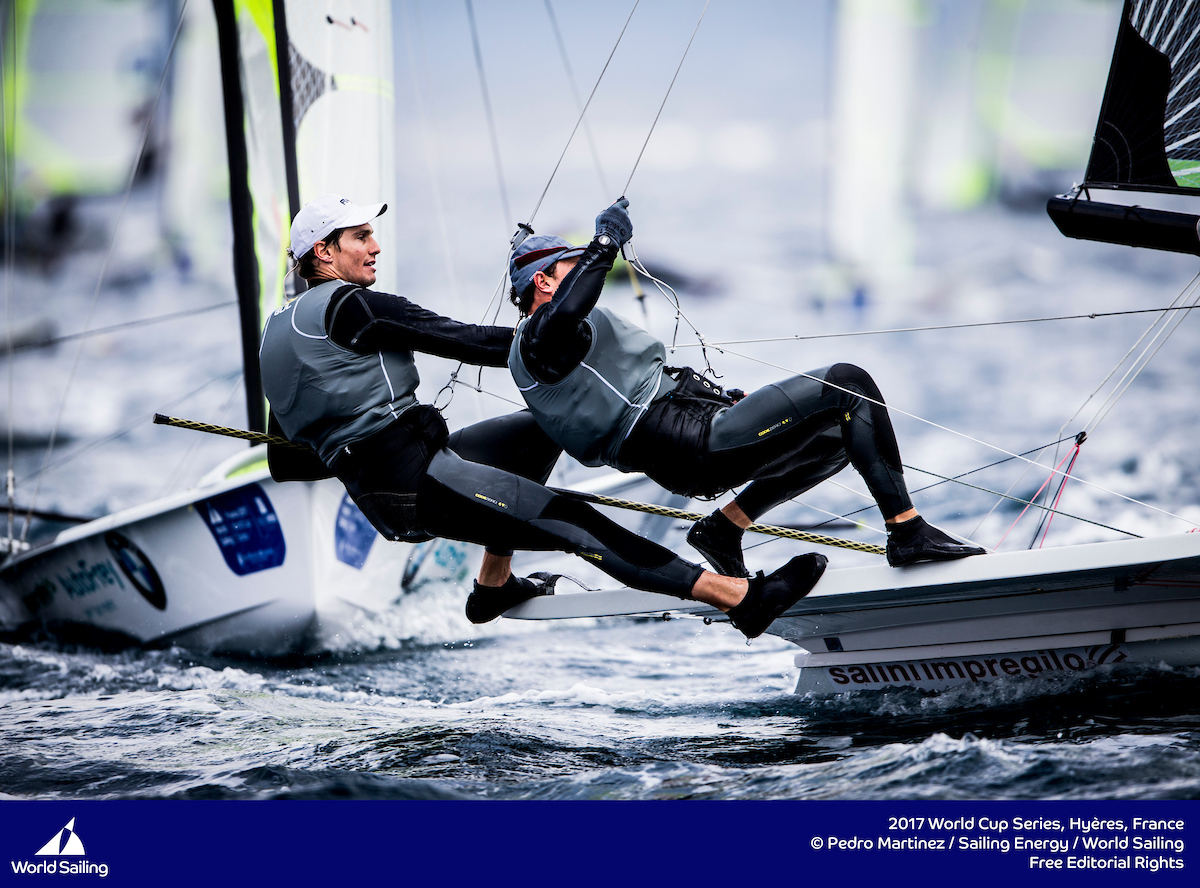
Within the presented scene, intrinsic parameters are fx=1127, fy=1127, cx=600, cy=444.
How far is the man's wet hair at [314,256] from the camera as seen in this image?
7.78 feet

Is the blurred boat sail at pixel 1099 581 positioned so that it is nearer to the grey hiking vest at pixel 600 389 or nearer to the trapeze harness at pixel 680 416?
the trapeze harness at pixel 680 416

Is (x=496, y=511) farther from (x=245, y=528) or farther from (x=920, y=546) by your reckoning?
(x=245, y=528)

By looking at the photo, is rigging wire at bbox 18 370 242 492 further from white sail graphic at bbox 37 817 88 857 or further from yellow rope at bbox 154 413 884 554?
white sail graphic at bbox 37 817 88 857

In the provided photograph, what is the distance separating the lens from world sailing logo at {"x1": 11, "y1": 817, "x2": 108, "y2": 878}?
189cm

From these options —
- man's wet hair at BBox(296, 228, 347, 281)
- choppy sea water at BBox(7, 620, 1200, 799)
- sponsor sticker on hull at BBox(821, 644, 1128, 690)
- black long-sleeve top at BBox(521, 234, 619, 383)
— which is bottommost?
choppy sea water at BBox(7, 620, 1200, 799)

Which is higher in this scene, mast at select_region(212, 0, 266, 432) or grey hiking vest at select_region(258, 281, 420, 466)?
mast at select_region(212, 0, 266, 432)

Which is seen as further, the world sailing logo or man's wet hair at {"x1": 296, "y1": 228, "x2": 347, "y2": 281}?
man's wet hair at {"x1": 296, "y1": 228, "x2": 347, "y2": 281}

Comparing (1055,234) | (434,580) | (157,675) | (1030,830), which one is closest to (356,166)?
(434,580)

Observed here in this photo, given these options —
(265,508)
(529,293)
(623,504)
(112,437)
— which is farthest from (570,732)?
(112,437)

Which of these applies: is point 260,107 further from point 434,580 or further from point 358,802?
point 358,802

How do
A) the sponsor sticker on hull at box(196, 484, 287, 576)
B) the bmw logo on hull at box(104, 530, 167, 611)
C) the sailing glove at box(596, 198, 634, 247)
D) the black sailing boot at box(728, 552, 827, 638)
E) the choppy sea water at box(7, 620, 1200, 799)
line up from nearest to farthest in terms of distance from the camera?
the choppy sea water at box(7, 620, 1200, 799) → the sailing glove at box(596, 198, 634, 247) → the black sailing boot at box(728, 552, 827, 638) → the sponsor sticker on hull at box(196, 484, 287, 576) → the bmw logo on hull at box(104, 530, 167, 611)

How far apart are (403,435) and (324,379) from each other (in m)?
0.20

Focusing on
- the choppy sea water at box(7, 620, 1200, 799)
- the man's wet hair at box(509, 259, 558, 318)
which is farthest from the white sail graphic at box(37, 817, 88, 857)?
the man's wet hair at box(509, 259, 558, 318)

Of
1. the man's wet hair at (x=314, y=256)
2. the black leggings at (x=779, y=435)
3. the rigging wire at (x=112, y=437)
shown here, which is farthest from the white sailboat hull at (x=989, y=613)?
the rigging wire at (x=112, y=437)
